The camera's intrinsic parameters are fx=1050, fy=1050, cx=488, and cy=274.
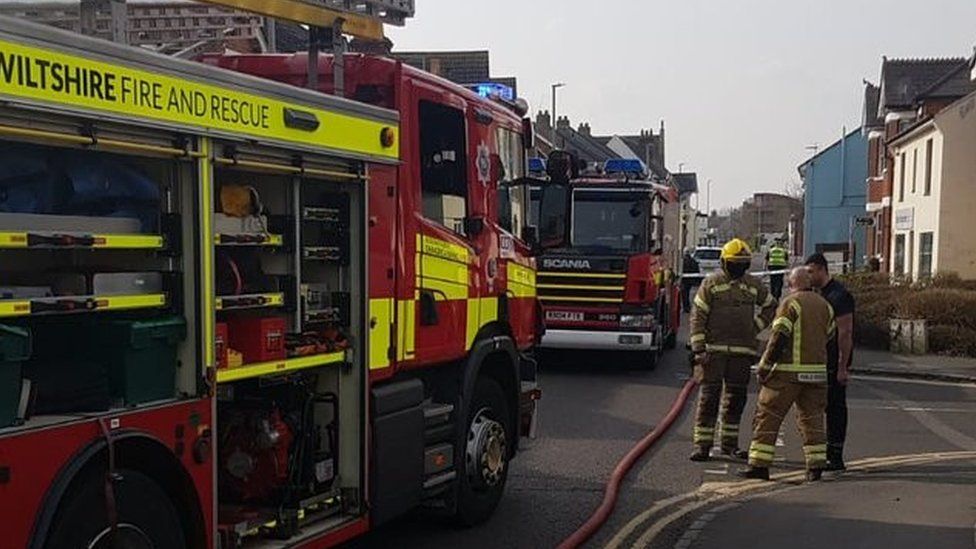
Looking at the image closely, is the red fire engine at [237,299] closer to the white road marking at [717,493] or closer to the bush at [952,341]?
the white road marking at [717,493]

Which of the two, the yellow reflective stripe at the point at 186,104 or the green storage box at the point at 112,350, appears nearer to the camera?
the yellow reflective stripe at the point at 186,104

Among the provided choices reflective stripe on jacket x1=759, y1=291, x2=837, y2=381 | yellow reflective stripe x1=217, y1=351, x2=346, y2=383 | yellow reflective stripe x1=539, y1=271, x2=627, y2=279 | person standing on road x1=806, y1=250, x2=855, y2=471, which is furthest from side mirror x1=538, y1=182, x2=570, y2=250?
yellow reflective stripe x1=539, y1=271, x2=627, y2=279

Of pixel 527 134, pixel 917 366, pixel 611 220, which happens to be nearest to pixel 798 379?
pixel 527 134

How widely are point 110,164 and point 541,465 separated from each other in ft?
17.8

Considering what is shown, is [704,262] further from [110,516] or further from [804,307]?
[110,516]

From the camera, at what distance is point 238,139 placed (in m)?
4.30

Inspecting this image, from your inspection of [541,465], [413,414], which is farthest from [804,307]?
[413,414]

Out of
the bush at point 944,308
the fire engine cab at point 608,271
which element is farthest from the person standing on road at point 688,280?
the fire engine cab at point 608,271

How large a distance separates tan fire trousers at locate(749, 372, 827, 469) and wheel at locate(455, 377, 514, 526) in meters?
2.26

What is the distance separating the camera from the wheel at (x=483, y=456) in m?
6.54

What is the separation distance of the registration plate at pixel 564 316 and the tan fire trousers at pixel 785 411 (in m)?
6.30

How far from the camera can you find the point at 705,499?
7574 mm

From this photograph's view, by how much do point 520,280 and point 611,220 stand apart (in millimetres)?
7318

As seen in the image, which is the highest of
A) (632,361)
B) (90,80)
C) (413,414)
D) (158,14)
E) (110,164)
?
(158,14)
